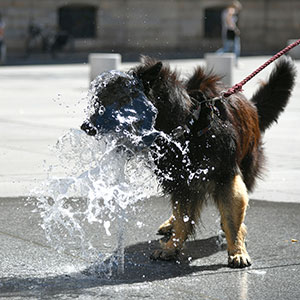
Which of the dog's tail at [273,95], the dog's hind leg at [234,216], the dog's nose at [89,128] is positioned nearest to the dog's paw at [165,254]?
the dog's hind leg at [234,216]

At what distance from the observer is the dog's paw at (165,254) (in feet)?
18.5

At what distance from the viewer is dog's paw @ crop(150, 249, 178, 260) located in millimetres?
5645

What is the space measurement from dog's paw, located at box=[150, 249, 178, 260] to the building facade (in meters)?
22.6

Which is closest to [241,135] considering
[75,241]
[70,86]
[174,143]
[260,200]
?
[174,143]

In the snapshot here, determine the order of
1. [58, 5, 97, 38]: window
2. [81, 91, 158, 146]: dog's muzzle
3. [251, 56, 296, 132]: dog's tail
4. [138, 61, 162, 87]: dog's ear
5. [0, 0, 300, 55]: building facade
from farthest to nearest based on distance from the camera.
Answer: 1. [58, 5, 97, 38]: window
2. [0, 0, 300, 55]: building facade
3. [251, 56, 296, 132]: dog's tail
4. [138, 61, 162, 87]: dog's ear
5. [81, 91, 158, 146]: dog's muzzle

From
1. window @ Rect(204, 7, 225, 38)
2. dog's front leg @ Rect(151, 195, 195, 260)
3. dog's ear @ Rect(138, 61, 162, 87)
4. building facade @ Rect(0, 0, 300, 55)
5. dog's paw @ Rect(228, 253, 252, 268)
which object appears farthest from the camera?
window @ Rect(204, 7, 225, 38)

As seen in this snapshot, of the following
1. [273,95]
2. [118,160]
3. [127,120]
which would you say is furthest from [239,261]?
[273,95]

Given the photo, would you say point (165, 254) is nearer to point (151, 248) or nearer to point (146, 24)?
point (151, 248)

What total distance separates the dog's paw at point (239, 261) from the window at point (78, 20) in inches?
959

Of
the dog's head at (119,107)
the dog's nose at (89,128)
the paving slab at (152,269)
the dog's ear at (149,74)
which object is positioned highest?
the dog's ear at (149,74)

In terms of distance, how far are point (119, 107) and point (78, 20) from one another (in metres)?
25.0

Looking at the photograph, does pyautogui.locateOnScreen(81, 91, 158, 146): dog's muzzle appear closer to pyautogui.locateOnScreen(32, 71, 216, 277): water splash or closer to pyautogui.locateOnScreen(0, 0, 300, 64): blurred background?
pyautogui.locateOnScreen(32, 71, 216, 277): water splash

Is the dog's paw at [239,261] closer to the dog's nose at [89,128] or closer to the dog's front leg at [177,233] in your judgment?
the dog's front leg at [177,233]

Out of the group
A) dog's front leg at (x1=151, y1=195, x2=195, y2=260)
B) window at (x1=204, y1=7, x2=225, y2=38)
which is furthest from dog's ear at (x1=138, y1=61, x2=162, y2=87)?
window at (x1=204, y1=7, x2=225, y2=38)
